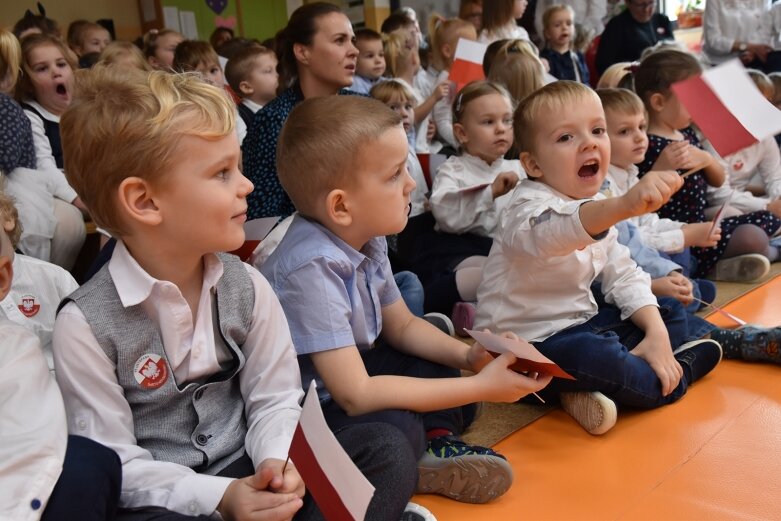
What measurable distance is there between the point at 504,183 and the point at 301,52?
77cm

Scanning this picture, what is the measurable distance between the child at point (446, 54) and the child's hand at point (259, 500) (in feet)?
8.89

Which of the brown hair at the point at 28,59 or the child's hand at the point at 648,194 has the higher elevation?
the child's hand at the point at 648,194

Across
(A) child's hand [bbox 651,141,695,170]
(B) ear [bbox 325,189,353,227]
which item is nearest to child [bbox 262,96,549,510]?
(B) ear [bbox 325,189,353,227]

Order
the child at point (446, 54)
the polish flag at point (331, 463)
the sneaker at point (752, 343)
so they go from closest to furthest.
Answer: the polish flag at point (331, 463)
the sneaker at point (752, 343)
the child at point (446, 54)

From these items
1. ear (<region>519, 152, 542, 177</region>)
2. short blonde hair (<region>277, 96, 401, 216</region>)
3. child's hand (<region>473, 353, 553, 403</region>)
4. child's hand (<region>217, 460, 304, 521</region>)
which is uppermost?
short blonde hair (<region>277, 96, 401, 216</region>)

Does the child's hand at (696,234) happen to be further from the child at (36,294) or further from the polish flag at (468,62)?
the child at (36,294)

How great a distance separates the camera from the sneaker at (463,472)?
4.60 feet

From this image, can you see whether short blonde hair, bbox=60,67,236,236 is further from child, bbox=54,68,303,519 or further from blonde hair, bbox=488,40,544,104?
blonde hair, bbox=488,40,544,104

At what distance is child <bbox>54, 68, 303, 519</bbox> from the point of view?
3.58ft

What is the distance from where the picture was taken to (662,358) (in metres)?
1.71

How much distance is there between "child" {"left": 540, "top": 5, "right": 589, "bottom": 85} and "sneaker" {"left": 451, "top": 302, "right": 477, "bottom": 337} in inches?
100

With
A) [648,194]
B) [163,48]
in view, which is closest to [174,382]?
[648,194]

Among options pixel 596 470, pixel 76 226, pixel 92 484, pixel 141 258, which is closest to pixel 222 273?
pixel 141 258

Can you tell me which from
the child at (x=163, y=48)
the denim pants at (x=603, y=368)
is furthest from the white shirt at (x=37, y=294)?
the child at (x=163, y=48)
